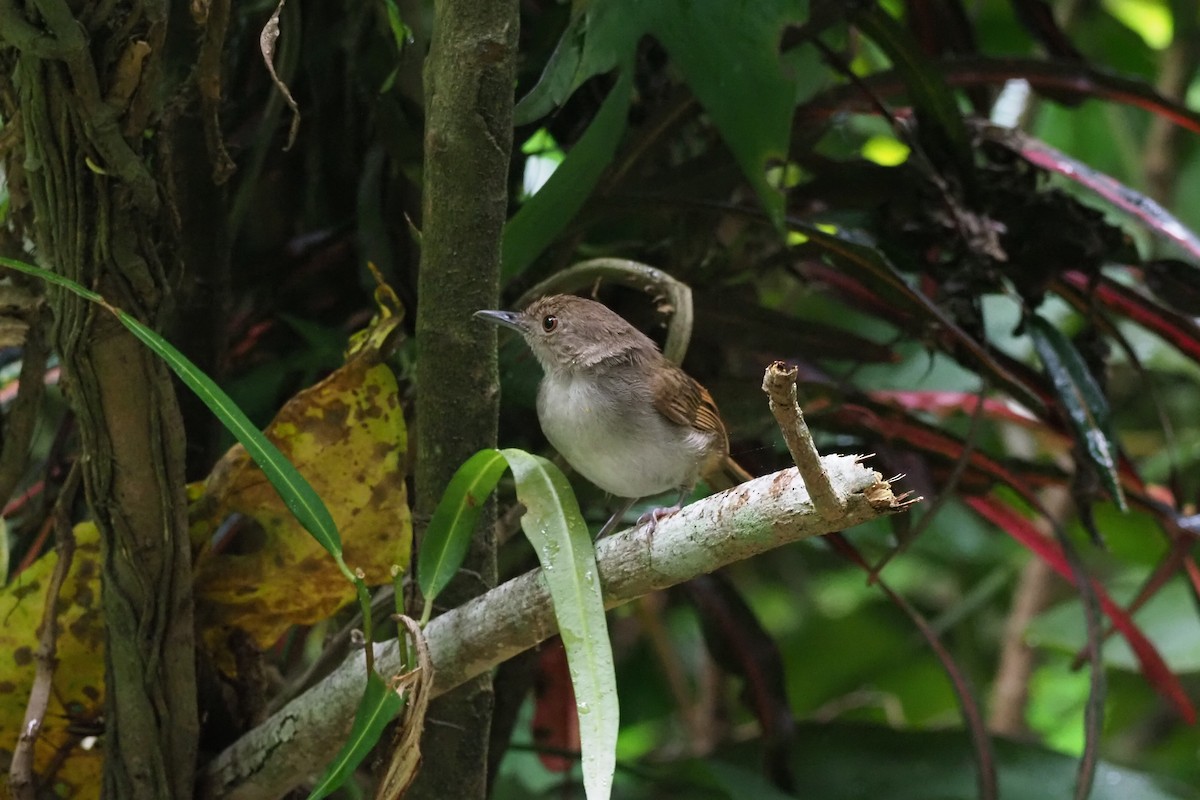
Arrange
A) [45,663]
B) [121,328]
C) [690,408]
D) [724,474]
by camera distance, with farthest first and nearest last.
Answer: [724,474] < [690,408] < [45,663] < [121,328]

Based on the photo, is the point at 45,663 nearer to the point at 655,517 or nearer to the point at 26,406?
the point at 26,406

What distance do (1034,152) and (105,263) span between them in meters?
1.44

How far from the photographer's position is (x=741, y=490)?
3.37 ft

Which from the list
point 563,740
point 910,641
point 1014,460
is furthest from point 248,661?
point 910,641

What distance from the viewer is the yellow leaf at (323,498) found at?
1.41m

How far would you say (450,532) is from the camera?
46.5 inches

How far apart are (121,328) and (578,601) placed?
0.56 meters

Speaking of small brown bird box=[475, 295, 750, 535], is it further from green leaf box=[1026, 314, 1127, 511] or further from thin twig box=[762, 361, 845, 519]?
thin twig box=[762, 361, 845, 519]

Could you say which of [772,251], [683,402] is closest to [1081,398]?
[772,251]

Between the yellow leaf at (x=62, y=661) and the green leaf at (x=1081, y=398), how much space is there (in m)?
1.31

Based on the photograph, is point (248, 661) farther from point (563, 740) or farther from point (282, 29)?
point (563, 740)

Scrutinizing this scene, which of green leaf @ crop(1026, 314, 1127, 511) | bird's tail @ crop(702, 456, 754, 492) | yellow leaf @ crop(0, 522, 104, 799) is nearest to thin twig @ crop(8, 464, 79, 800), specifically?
yellow leaf @ crop(0, 522, 104, 799)

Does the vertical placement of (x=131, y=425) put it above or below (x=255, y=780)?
above

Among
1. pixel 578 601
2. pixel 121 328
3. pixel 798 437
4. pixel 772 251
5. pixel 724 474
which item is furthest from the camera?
pixel 772 251
